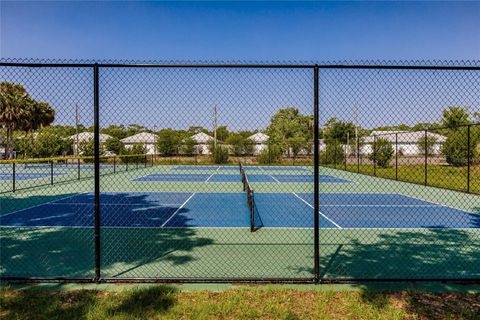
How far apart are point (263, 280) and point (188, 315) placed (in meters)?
1.25

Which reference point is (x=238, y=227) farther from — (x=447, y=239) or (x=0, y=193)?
(x=0, y=193)

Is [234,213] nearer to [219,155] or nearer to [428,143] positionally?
[428,143]

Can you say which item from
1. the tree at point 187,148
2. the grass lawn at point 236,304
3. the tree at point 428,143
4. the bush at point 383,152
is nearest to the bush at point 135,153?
the tree at point 187,148

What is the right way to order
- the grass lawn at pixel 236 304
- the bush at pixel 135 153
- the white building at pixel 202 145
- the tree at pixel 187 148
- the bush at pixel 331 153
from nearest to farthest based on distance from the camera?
the grass lawn at pixel 236 304
the tree at pixel 187 148
the white building at pixel 202 145
the bush at pixel 135 153
the bush at pixel 331 153

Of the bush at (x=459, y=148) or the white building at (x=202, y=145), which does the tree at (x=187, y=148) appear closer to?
the white building at (x=202, y=145)

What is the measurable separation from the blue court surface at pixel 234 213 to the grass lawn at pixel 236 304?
4268mm

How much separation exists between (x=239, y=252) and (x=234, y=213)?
14.8ft

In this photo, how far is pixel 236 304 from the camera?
425cm

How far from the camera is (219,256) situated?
6.35m

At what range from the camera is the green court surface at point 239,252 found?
551 centimetres

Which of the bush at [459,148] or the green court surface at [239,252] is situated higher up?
the bush at [459,148]

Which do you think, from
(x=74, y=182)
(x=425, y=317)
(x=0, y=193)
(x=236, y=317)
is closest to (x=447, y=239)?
(x=425, y=317)

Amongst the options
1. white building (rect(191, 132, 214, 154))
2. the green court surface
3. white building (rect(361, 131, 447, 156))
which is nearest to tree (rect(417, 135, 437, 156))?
white building (rect(361, 131, 447, 156))

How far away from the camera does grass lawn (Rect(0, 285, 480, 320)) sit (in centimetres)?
400
